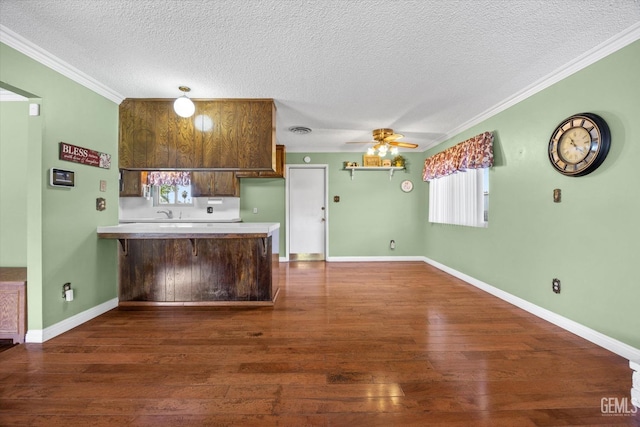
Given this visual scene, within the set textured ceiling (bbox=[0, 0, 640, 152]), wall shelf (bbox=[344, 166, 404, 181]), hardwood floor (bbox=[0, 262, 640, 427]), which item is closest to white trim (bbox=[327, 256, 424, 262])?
wall shelf (bbox=[344, 166, 404, 181])

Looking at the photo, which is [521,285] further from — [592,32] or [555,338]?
[592,32]

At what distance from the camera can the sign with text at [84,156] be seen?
2.32 metres

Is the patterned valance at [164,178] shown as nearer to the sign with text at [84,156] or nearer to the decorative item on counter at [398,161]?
the sign with text at [84,156]

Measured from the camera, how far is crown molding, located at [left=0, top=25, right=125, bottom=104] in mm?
1903

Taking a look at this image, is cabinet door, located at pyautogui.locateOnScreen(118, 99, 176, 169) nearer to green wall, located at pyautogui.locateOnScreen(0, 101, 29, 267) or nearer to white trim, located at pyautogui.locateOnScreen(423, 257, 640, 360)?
green wall, located at pyautogui.locateOnScreen(0, 101, 29, 267)

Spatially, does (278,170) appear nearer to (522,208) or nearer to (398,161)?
(398,161)

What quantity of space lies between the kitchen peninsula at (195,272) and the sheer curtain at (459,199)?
2926 millimetres

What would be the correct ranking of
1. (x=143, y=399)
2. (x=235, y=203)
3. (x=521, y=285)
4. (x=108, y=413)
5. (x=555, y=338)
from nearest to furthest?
→ (x=108, y=413) → (x=143, y=399) → (x=555, y=338) → (x=521, y=285) → (x=235, y=203)

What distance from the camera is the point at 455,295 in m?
3.29

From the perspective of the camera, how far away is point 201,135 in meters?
3.06

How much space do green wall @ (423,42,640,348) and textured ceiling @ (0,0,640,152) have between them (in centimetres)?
30

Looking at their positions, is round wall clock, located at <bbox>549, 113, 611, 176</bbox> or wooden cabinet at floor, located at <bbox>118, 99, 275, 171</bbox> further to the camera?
wooden cabinet at floor, located at <bbox>118, 99, 275, 171</bbox>

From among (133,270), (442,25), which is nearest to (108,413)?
(133,270)

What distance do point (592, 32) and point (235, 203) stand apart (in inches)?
203
